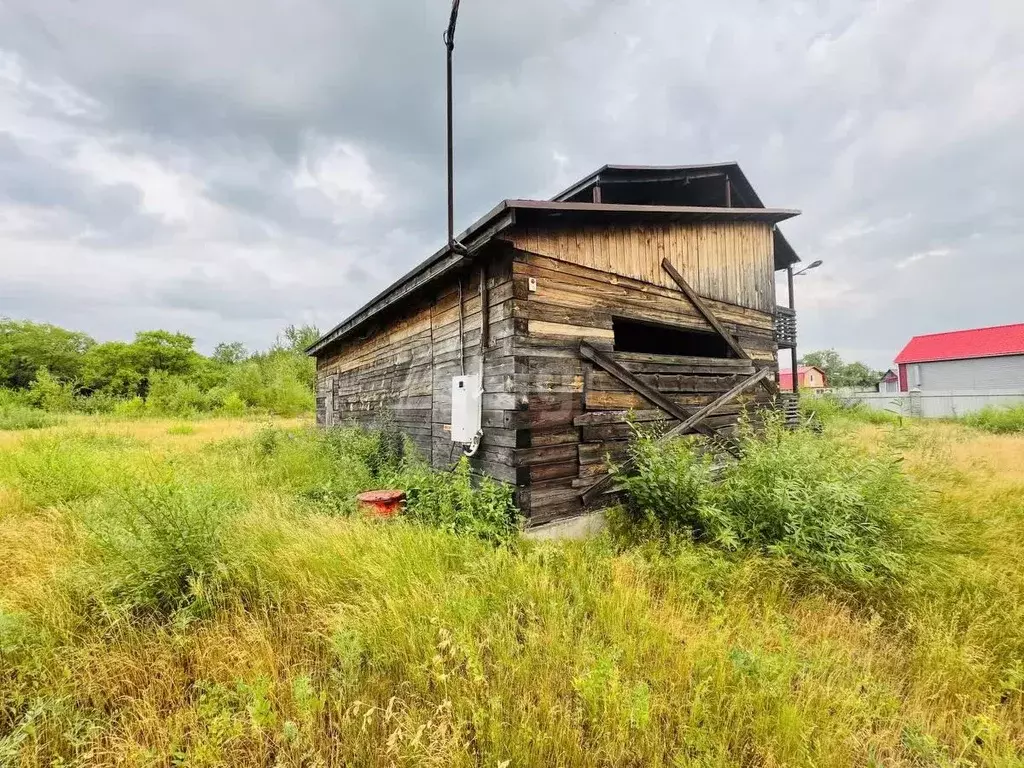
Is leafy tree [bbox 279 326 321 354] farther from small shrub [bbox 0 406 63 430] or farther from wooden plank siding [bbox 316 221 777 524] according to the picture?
wooden plank siding [bbox 316 221 777 524]

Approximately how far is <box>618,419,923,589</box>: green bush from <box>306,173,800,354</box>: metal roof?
2.70 meters

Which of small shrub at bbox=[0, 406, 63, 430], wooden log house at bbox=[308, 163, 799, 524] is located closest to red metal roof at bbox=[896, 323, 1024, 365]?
wooden log house at bbox=[308, 163, 799, 524]

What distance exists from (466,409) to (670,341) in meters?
4.77

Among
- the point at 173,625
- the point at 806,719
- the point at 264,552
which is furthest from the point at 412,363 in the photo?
the point at 806,719

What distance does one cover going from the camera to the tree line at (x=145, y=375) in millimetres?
27234

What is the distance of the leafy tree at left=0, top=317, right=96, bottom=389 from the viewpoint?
3575 cm

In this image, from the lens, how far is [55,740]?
1905 millimetres

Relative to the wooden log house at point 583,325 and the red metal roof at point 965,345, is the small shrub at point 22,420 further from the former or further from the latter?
the red metal roof at point 965,345

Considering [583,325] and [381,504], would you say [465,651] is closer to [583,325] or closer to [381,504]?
[381,504]

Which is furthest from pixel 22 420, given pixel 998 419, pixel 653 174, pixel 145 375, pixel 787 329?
pixel 998 419

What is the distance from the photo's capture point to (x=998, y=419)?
48.9 ft

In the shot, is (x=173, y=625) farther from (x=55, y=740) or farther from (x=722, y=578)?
(x=722, y=578)

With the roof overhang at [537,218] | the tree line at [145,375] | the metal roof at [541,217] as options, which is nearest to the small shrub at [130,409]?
the tree line at [145,375]

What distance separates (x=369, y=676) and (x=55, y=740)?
139 cm
